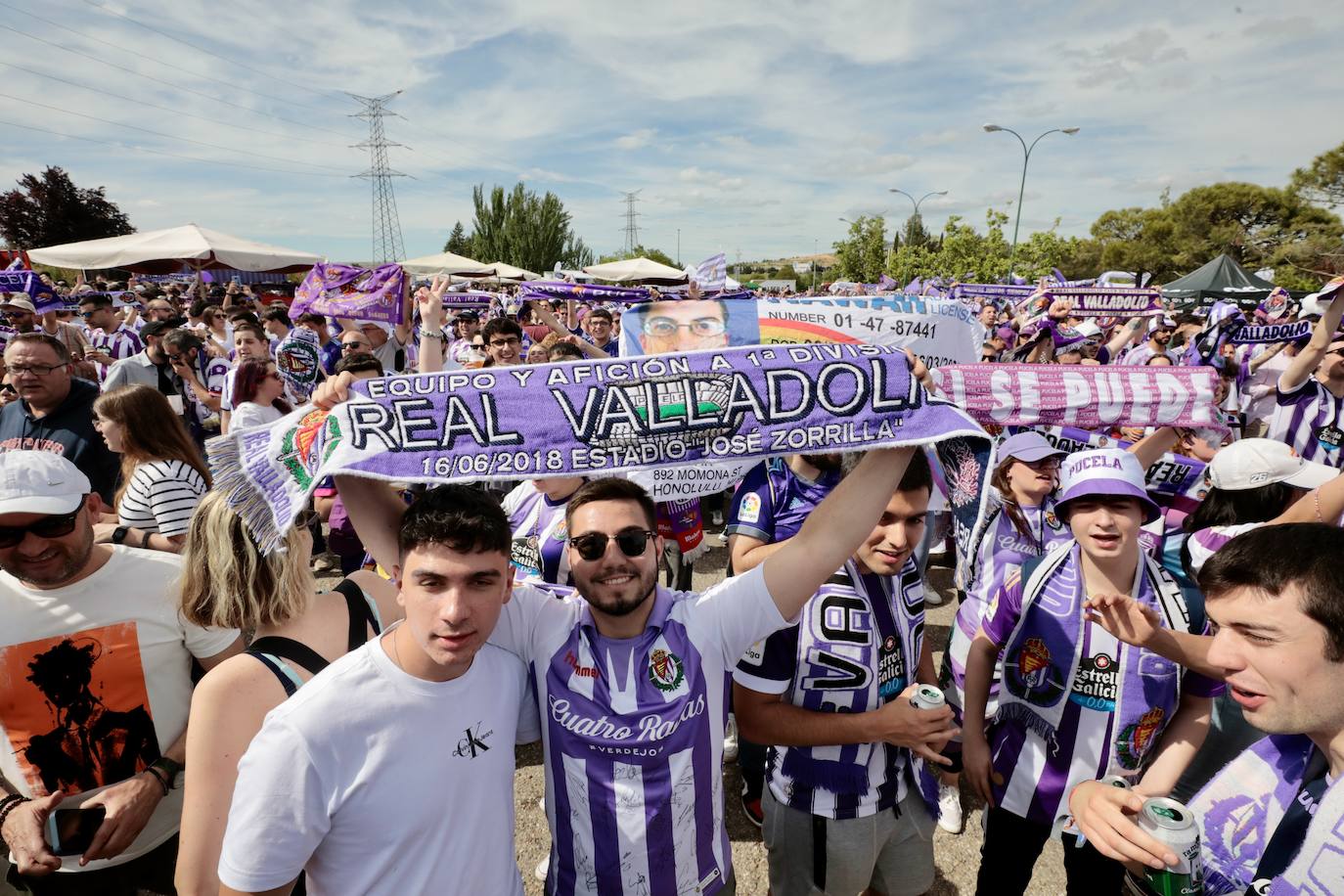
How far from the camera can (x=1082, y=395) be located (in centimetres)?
267

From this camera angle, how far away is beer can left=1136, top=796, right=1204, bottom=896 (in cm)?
140

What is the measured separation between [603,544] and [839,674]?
38.9 inches

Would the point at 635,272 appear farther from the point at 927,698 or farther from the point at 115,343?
the point at 927,698

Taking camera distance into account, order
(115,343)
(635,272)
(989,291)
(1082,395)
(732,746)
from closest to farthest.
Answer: (1082,395), (732,746), (115,343), (989,291), (635,272)

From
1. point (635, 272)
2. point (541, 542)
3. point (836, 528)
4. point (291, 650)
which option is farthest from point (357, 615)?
point (635, 272)

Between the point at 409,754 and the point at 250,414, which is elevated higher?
the point at 250,414

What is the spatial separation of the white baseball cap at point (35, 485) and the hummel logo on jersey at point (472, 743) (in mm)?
1570

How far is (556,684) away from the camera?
1.88m

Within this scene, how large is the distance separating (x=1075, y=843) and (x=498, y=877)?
1.99 meters

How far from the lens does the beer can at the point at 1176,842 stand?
4.60ft

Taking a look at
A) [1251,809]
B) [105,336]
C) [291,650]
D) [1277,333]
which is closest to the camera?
[1251,809]

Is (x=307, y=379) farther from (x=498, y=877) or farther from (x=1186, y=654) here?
(x=1186, y=654)

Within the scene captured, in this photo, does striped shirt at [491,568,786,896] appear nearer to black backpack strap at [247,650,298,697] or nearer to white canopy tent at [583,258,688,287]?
black backpack strap at [247,650,298,697]

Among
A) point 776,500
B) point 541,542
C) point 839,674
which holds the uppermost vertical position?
point 776,500
